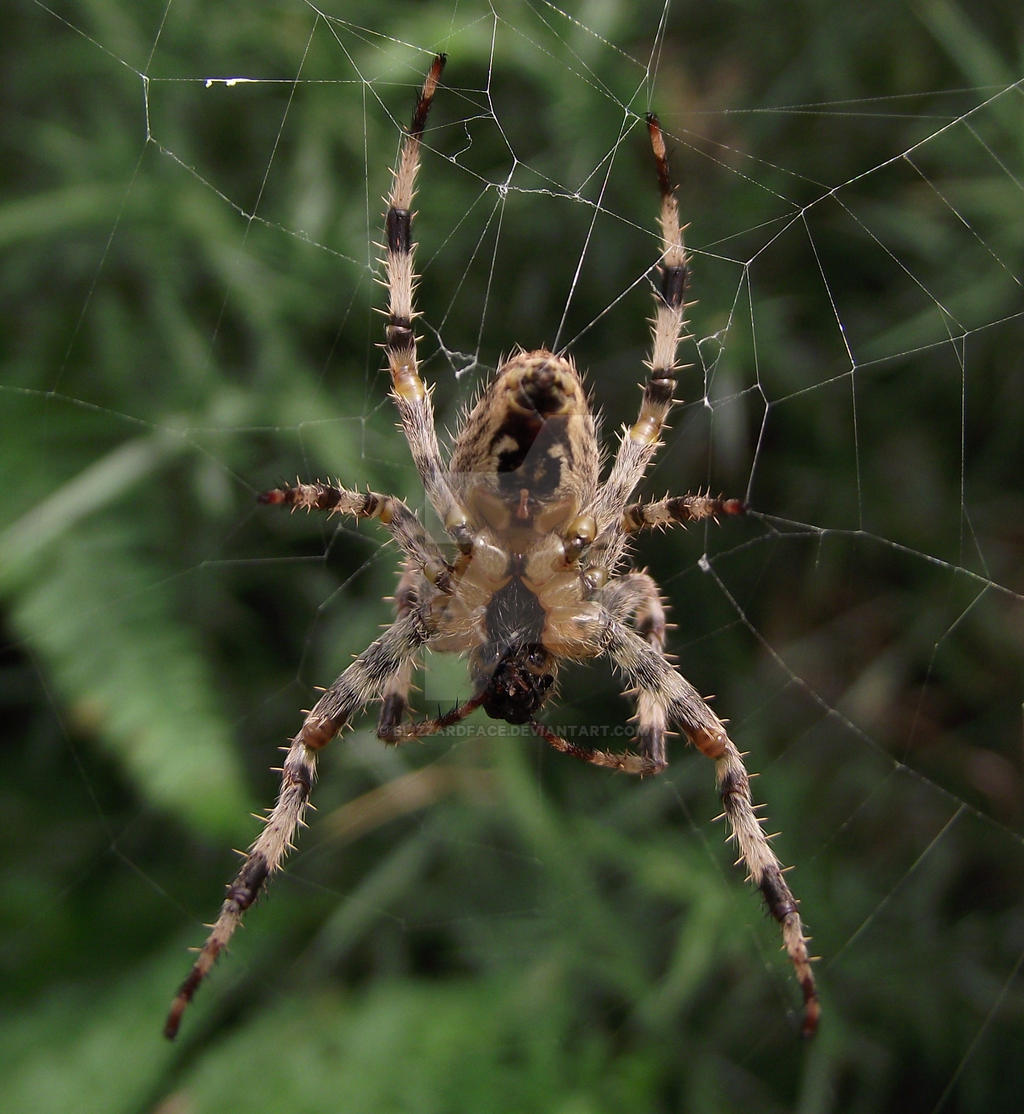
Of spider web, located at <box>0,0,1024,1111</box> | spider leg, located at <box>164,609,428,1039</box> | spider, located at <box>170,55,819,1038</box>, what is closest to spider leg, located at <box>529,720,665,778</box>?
spider, located at <box>170,55,819,1038</box>

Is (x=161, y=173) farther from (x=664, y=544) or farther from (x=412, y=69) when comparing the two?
(x=664, y=544)

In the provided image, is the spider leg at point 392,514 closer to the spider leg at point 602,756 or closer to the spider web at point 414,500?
the spider leg at point 602,756

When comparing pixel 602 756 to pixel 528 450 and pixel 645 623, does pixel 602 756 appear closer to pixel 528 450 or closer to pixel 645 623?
pixel 645 623

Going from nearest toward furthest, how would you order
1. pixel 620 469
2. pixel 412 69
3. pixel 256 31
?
pixel 620 469
pixel 412 69
pixel 256 31

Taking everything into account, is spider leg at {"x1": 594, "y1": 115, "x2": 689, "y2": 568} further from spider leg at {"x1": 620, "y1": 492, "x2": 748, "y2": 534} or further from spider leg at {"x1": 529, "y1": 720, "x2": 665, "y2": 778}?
spider leg at {"x1": 529, "y1": 720, "x2": 665, "y2": 778}

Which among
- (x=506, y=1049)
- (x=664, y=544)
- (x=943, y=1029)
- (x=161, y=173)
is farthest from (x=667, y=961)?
(x=161, y=173)

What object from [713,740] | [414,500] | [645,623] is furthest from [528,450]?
[414,500]
